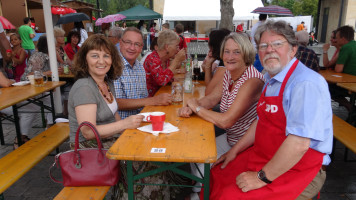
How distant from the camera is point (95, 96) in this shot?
6.36ft

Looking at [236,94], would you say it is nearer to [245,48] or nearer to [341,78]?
[245,48]

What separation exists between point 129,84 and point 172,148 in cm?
134

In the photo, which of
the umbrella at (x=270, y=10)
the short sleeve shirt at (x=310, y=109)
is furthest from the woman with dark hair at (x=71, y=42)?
the umbrella at (x=270, y=10)

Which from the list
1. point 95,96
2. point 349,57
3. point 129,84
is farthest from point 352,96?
point 95,96

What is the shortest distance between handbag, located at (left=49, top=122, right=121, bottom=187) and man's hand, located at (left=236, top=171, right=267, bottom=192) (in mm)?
870

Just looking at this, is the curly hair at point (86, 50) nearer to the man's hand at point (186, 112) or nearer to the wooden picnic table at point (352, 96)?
the man's hand at point (186, 112)

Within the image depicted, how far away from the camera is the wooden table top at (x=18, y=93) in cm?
288

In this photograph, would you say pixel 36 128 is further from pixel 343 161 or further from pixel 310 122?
pixel 343 161

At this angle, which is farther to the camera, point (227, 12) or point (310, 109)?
point (227, 12)

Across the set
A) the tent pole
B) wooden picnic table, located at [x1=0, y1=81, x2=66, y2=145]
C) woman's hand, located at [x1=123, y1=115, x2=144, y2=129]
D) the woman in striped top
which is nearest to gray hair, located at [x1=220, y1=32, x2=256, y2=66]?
the woman in striped top

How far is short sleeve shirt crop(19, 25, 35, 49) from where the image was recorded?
8.24m

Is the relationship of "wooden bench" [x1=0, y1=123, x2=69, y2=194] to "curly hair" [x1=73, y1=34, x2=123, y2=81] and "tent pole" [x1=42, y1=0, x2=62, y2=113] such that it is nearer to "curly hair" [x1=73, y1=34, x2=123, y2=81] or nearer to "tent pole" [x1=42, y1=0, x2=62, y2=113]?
"curly hair" [x1=73, y1=34, x2=123, y2=81]

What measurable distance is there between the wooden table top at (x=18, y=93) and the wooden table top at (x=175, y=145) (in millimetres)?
1800

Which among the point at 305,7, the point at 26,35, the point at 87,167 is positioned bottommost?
the point at 87,167
